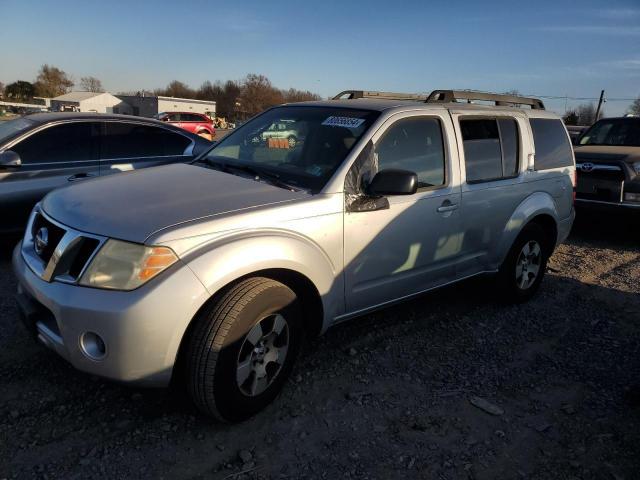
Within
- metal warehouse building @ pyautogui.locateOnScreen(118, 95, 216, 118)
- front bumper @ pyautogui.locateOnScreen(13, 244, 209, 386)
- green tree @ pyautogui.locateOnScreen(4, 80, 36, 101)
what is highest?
green tree @ pyautogui.locateOnScreen(4, 80, 36, 101)

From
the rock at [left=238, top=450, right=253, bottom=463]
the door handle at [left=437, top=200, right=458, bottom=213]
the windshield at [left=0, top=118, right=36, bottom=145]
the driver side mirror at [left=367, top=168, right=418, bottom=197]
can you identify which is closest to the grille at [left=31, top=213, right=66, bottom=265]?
the rock at [left=238, top=450, right=253, bottom=463]

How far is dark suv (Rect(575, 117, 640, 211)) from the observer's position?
23.5 feet

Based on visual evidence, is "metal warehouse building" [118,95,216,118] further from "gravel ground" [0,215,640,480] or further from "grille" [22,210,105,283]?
"grille" [22,210,105,283]

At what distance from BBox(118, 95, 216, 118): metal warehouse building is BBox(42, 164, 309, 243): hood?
65.3 m

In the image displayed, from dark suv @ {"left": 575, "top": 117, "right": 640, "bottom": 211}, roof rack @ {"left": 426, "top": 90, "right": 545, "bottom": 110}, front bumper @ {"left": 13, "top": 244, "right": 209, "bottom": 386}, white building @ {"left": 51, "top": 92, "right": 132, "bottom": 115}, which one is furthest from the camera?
white building @ {"left": 51, "top": 92, "right": 132, "bottom": 115}

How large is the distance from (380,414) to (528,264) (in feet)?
8.28

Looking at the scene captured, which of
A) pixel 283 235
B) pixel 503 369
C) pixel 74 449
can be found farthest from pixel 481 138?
pixel 74 449

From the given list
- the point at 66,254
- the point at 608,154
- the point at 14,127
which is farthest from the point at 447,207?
the point at 608,154

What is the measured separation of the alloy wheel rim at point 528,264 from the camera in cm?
463

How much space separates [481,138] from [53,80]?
98777mm

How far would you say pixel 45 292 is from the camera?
2.51 m

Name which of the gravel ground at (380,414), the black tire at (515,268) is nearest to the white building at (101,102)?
the black tire at (515,268)

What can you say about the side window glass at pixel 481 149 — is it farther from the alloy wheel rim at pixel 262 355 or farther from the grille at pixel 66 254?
the grille at pixel 66 254

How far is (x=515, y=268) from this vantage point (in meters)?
4.55
